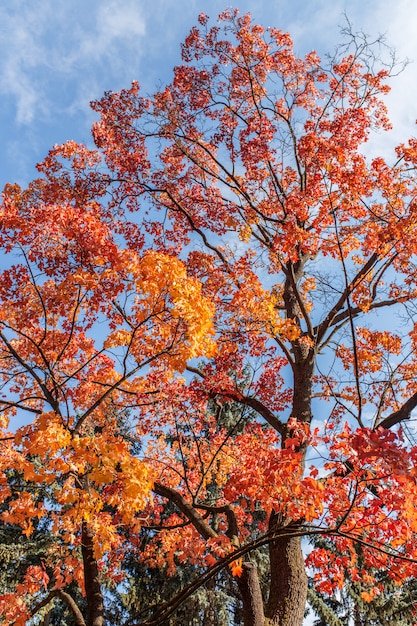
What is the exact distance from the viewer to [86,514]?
472 centimetres

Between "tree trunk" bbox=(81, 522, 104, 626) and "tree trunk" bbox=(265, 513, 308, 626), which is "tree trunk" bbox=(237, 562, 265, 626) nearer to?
"tree trunk" bbox=(265, 513, 308, 626)

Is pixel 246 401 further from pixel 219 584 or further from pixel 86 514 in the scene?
pixel 219 584

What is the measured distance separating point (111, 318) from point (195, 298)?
2.34 meters

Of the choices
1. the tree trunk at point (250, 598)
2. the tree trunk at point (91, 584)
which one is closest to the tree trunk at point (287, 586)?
the tree trunk at point (250, 598)

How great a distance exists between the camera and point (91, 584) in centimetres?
565

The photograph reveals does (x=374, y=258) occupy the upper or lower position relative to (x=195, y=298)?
upper

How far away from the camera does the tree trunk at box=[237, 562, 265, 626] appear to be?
5.47 meters

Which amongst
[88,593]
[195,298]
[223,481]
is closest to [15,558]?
[223,481]

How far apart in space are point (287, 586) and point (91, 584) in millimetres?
2575

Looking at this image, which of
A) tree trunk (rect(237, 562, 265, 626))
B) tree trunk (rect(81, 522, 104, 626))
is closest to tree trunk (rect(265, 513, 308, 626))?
tree trunk (rect(237, 562, 265, 626))

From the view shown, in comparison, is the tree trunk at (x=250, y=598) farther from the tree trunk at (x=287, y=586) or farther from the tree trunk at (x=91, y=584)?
the tree trunk at (x=91, y=584)

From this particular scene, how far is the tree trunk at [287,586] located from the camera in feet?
18.9

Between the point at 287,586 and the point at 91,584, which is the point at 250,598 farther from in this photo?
the point at 91,584

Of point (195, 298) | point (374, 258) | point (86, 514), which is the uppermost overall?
point (374, 258)
